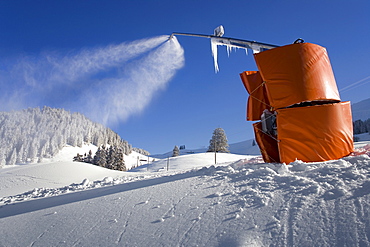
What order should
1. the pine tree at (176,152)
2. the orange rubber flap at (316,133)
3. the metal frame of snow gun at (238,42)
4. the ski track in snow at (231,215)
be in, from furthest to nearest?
1. the pine tree at (176,152)
2. the metal frame of snow gun at (238,42)
3. the orange rubber flap at (316,133)
4. the ski track in snow at (231,215)

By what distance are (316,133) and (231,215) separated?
168 inches

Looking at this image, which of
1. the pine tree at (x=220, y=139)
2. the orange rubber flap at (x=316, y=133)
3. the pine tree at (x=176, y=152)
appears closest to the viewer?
the orange rubber flap at (x=316, y=133)

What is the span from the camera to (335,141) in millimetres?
5855

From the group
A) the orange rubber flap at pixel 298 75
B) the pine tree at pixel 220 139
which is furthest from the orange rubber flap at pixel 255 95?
the pine tree at pixel 220 139

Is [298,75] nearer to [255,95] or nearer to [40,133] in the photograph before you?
[255,95]

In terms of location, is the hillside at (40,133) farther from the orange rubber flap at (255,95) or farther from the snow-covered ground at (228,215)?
the orange rubber flap at (255,95)

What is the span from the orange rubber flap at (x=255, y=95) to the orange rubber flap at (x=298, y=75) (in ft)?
3.67

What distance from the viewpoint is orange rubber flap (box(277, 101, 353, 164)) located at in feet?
19.1

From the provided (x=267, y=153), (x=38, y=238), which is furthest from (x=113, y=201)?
(x=267, y=153)

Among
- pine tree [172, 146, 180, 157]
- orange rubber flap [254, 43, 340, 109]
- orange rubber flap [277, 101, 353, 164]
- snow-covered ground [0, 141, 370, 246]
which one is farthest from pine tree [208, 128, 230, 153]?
snow-covered ground [0, 141, 370, 246]

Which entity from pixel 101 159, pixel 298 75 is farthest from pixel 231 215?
pixel 101 159

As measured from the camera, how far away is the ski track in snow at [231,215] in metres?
2.48

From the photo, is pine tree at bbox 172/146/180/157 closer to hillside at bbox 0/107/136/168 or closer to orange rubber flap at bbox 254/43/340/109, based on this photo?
hillside at bbox 0/107/136/168

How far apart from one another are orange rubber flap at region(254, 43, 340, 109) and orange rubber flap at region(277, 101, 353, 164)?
1.17 ft
